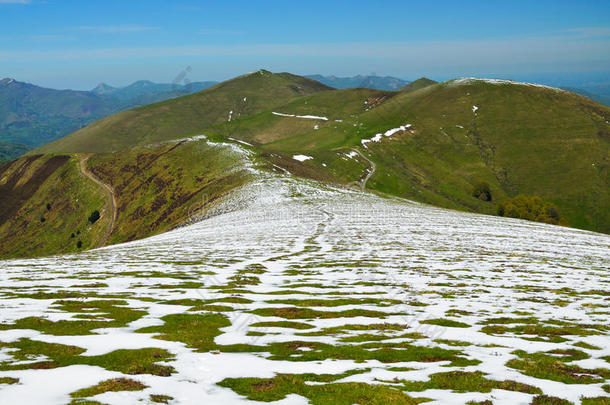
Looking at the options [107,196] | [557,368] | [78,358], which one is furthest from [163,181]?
[557,368]

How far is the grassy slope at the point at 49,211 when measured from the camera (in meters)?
144

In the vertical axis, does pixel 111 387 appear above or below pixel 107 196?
above

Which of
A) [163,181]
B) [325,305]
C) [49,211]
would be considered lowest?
[49,211]

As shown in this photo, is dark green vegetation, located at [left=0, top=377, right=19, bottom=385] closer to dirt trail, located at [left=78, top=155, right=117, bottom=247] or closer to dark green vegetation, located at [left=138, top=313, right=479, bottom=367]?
dark green vegetation, located at [left=138, top=313, right=479, bottom=367]

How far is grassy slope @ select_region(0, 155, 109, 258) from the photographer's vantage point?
144 meters

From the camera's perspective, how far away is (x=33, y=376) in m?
13.8

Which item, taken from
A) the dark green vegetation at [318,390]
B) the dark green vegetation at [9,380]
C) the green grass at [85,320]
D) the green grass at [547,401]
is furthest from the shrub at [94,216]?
the green grass at [547,401]

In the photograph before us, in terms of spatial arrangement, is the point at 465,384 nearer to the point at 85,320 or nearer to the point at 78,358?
the point at 78,358

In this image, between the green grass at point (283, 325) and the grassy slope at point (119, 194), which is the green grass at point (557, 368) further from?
the grassy slope at point (119, 194)

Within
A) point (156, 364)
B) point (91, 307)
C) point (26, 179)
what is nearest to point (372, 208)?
point (91, 307)

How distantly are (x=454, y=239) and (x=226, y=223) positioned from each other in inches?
1593

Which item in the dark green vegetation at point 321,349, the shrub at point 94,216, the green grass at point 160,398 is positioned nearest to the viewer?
the green grass at point 160,398

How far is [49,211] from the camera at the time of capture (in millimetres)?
165625

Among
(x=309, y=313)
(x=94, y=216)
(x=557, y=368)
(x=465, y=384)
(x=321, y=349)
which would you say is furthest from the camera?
(x=94, y=216)
